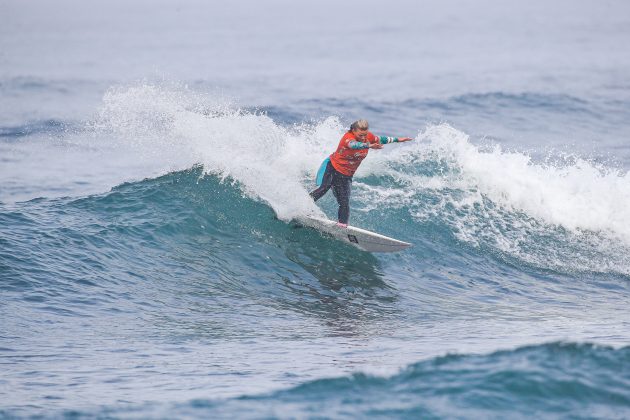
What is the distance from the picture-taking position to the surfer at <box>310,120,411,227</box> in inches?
481

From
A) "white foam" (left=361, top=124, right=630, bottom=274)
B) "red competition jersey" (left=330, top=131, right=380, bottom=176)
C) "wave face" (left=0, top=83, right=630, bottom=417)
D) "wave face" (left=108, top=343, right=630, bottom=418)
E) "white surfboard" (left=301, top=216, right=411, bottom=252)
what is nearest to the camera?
"wave face" (left=108, top=343, right=630, bottom=418)

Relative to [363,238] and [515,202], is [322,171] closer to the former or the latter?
[363,238]

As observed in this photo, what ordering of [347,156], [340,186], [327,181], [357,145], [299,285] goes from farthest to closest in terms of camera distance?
[327,181] → [340,186] → [347,156] → [357,145] → [299,285]

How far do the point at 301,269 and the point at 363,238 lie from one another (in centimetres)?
119

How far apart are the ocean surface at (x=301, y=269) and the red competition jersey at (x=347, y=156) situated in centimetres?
109

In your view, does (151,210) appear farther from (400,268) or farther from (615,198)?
(615,198)

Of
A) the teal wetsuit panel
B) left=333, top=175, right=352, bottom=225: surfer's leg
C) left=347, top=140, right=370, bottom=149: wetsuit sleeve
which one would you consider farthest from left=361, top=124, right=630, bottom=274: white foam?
left=347, top=140, right=370, bottom=149: wetsuit sleeve

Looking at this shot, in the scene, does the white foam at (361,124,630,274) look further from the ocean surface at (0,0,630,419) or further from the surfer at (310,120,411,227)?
the surfer at (310,120,411,227)

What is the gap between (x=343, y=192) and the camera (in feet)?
41.9

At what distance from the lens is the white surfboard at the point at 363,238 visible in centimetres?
1270

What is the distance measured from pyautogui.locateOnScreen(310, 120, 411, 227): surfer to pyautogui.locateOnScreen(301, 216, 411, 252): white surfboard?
141 millimetres

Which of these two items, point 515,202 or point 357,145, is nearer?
point 357,145

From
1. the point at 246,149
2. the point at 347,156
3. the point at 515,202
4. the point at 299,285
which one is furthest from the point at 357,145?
the point at 515,202

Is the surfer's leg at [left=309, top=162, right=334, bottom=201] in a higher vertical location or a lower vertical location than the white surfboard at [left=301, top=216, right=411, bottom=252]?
higher
